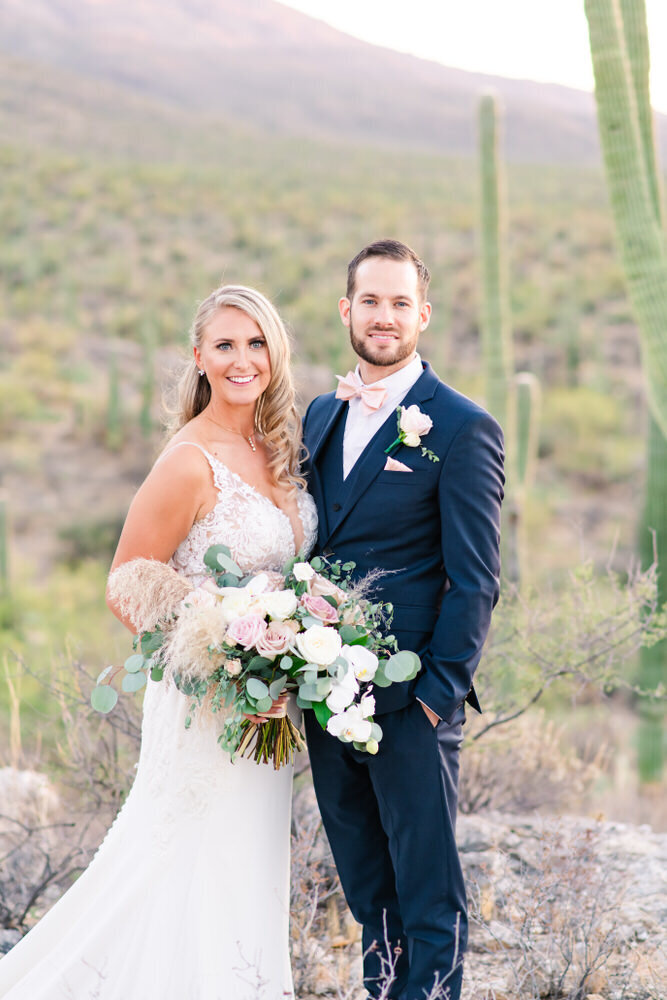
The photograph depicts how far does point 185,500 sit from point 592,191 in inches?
1456

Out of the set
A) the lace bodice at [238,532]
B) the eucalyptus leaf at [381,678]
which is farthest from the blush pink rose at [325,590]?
the lace bodice at [238,532]

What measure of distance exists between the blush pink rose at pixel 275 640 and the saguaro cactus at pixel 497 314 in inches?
232

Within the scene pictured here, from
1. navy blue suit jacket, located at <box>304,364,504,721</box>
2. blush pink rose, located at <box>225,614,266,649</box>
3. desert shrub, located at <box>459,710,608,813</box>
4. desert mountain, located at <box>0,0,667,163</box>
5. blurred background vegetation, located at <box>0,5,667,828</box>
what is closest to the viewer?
blush pink rose, located at <box>225,614,266,649</box>

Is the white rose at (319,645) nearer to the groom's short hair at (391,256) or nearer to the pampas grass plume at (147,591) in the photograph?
the pampas grass plume at (147,591)

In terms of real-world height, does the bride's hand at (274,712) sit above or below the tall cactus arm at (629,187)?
below

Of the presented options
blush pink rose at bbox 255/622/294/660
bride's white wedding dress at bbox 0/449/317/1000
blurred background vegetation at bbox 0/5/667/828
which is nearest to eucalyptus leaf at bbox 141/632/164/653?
bride's white wedding dress at bbox 0/449/317/1000

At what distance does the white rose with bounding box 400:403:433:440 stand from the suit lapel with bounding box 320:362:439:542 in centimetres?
12

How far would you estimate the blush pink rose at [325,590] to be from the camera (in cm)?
317

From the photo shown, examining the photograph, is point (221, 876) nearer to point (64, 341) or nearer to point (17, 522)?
point (17, 522)

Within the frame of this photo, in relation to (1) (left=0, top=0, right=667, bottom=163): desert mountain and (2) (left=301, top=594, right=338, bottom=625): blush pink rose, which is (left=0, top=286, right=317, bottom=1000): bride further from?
(1) (left=0, top=0, right=667, bottom=163): desert mountain

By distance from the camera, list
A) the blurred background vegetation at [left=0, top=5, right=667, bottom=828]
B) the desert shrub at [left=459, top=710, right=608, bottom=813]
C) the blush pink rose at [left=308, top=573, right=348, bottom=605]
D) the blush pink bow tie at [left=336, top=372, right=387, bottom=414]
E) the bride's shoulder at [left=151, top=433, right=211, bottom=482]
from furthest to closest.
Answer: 1. the blurred background vegetation at [left=0, top=5, right=667, bottom=828]
2. the desert shrub at [left=459, top=710, right=608, bottom=813]
3. the blush pink bow tie at [left=336, top=372, right=387, bottom=414]
4. the bride's shoulder at [left=151, top=433, right=211, bottom=482]
5. the blush pink rose at [left=308, top=573, right=348, bottom=605]

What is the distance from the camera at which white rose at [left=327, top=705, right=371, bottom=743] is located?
3.07 meters

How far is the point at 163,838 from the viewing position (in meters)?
3.39

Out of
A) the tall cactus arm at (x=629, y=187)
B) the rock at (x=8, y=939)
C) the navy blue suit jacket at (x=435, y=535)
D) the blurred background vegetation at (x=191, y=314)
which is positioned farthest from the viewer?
the blurred background vegetation at (x=191, y=314)
